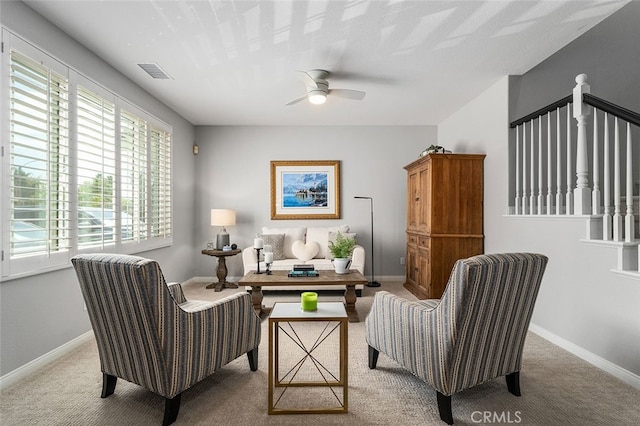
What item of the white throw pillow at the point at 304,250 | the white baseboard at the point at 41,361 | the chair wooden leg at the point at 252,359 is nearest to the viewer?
the white baseboard at the point at 41,361

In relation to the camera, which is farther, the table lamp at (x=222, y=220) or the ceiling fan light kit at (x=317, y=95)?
the table lamp at (x=222, y=220)

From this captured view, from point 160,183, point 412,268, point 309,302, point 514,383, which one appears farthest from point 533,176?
point 160,183

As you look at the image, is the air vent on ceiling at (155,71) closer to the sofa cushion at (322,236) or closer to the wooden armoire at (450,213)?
the sofa cushion at (322,236)

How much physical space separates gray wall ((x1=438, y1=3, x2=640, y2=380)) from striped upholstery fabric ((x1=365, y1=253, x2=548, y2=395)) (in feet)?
3.09

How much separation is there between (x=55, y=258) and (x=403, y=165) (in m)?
4.79

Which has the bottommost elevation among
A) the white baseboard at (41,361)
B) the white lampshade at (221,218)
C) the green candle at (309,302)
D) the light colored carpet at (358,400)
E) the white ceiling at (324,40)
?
the light colored carpet at (358,400)

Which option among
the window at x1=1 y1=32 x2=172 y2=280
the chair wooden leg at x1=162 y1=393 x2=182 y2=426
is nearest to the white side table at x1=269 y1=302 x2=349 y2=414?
the chair wooden leg at x1=162 y1=393 x2=182 y2=426

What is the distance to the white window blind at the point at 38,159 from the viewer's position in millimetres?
2367

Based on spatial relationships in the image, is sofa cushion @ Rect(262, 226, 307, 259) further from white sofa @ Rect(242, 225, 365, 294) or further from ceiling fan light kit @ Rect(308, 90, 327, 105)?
ceiling fan light kit @ Rect(308, 90, 327, 105)

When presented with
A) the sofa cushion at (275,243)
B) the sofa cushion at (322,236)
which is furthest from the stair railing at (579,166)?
the sofa cushion at (275,243)

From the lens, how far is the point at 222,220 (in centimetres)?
520

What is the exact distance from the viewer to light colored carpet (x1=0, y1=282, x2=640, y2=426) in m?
1.90

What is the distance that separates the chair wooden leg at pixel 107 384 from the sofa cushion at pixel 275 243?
9.48 feet

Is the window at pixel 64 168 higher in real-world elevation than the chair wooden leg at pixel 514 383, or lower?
higher
